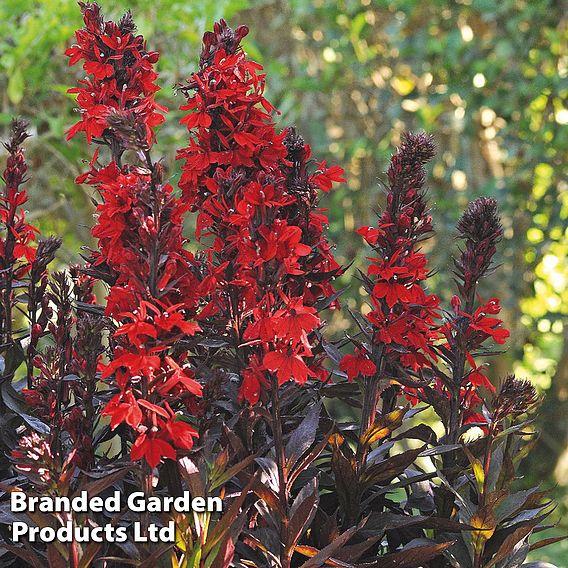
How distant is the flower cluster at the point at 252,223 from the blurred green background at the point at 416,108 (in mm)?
1391

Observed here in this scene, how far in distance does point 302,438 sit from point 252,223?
0.91ft

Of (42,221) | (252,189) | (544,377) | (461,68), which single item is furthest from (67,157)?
(544,377)

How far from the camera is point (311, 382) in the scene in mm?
1164

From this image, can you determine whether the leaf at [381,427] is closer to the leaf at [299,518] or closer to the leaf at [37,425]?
the leaf at [299,518]

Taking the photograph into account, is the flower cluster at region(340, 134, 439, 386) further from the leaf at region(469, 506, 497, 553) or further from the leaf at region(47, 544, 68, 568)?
the leaf at region(47, 544, 68, 568)

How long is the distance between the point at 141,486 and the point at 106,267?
0.29 meters

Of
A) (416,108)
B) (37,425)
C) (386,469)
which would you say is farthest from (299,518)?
(416,108)

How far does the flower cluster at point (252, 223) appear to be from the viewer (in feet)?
3.15

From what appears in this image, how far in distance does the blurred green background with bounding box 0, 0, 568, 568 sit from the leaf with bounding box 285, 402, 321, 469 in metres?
1.61

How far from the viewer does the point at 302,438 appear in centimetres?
104

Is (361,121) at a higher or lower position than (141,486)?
higher

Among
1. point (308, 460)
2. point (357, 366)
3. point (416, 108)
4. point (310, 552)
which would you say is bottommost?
point (310, 552)

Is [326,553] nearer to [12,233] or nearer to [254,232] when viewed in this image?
[254,232]

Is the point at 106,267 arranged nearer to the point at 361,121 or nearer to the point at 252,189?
the point at 252,189
